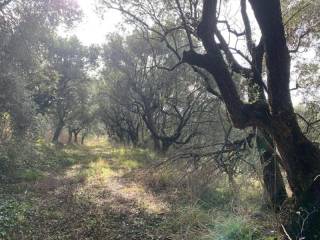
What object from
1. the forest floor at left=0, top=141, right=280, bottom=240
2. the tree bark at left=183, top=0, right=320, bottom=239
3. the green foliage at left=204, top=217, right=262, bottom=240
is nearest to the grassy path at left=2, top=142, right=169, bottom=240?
the forest floor at left=0, top=141, right=280, bottom=240

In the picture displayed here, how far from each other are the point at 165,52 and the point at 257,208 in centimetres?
1574

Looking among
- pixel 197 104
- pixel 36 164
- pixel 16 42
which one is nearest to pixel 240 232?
pixel 16 42

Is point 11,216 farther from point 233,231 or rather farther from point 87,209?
point 233,231

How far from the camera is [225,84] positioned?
287 inches

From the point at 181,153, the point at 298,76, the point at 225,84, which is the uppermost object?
the point at 298,76

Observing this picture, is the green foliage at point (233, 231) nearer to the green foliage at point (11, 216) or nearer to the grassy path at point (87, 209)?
the grassy path at point (87, 209)

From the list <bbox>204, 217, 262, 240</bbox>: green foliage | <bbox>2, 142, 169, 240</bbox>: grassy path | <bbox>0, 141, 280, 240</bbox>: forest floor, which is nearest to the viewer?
<bbox>204, 217, 262, 240</bbox>: green foliage

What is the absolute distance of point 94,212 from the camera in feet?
31.8

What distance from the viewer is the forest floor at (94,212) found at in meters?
7.94

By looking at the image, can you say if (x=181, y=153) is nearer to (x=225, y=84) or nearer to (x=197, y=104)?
(x=225, y=84)

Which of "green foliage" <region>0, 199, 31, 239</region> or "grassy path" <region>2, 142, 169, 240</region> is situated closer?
"green foliage" <region>0, 199, 31, 239</region>

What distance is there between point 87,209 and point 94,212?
42 cm

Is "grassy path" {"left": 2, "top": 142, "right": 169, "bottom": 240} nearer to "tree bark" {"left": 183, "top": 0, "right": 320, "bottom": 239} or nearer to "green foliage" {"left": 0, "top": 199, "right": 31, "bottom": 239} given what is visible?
"green foliage" {"left": 0, "top": 199, "right": 31, "bottom": 239}

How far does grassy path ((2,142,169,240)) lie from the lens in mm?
8195
